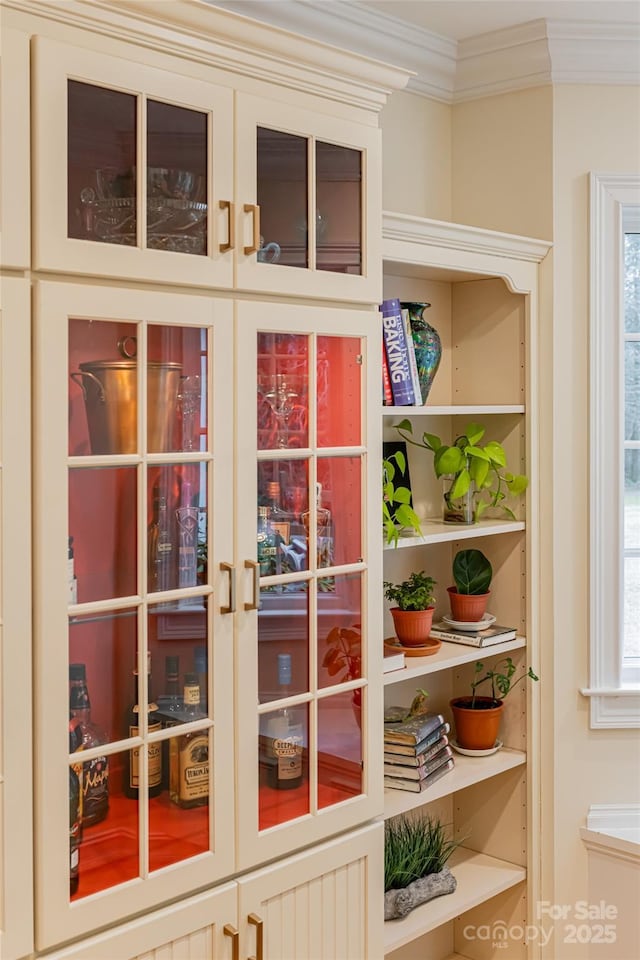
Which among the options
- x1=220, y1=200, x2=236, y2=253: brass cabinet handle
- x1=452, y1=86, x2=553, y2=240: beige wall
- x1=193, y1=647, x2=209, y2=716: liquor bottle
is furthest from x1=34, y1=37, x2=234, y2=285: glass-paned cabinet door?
x1=452, y1=86, x2=553, y2=240: beige wall

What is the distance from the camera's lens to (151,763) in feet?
5.18

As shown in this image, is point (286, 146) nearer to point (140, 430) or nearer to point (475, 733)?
point (140, 430)

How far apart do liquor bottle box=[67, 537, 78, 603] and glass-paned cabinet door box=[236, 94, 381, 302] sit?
57 centimetres

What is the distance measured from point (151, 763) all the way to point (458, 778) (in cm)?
113

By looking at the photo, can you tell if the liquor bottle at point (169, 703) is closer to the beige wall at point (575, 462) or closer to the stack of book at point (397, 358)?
the stack of book at point (397, 358)

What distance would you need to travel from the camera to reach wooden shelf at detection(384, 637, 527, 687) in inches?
88.4

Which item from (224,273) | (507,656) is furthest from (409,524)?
(224,273)

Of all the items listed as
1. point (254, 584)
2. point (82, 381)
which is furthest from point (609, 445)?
point (82, 381)

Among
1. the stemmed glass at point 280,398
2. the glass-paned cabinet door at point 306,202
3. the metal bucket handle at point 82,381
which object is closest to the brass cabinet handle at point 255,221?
the glass-paned cabinet door at point 306,202

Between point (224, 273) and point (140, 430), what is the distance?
1.07ft

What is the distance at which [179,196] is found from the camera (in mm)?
1582

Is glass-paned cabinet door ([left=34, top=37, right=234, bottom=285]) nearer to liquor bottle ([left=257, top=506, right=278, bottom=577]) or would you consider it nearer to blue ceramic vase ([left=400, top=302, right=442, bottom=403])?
liquor bottle ([left=257, top=506, right=278, bottom=577])

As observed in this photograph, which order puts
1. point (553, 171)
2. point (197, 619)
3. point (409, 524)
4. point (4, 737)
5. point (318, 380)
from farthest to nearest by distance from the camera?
point (553, 171)
point (409, 524)
point (318, 380)
point (197, 619)
point (4, 737)

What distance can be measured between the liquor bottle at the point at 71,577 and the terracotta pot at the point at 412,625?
1.13 meters
